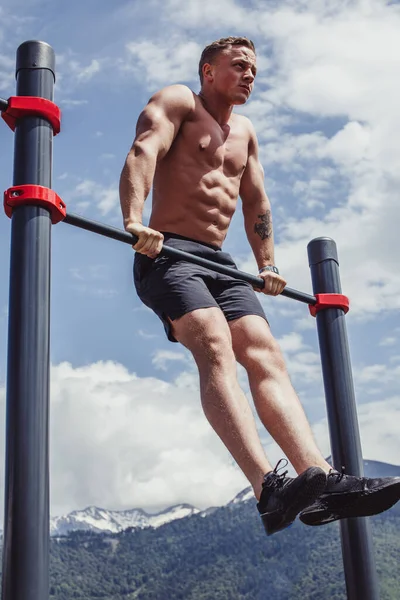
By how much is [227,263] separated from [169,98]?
2.75 ft

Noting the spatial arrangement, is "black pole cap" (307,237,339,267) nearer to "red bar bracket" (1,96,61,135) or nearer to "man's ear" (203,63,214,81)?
"man's ear" (203,63,214,81)

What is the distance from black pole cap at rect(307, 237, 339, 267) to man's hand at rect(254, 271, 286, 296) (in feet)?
2.29

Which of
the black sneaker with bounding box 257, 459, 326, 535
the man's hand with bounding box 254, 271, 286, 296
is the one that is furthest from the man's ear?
the black sneaker with bounding box 257, 459, 326, 535

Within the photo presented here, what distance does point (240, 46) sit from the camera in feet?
12.4

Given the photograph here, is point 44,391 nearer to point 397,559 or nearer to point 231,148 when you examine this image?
point 231,148

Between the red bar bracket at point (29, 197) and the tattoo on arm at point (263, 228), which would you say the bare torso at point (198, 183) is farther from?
the red bar bracket at point (29, 197)

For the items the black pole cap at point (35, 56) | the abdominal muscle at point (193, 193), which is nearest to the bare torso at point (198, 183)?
the abdominal muscle at point (193, 193)

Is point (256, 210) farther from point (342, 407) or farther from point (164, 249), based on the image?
point (342, 407)

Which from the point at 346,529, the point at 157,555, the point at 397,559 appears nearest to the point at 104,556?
the point at 157,555

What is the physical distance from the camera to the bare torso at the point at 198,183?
3.56 m

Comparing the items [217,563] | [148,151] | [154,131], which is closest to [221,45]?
[154,131]

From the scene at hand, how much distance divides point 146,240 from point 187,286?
292 millimetres

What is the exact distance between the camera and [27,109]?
115 inches

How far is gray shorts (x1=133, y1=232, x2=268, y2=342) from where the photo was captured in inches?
128
